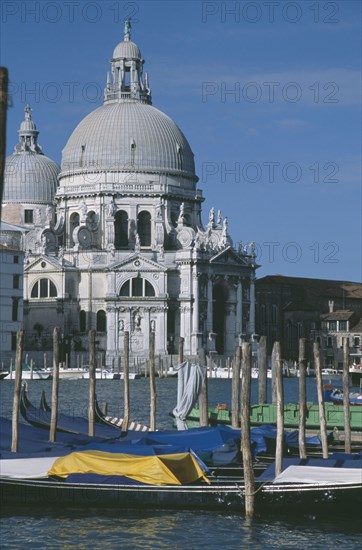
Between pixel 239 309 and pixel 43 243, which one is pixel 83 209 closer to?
pixel 43 243

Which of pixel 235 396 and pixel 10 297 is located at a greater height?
pixel 10 297

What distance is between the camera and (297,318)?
83.4 meters

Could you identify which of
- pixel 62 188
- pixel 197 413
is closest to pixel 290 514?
pixel 197 413

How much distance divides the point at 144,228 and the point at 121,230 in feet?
4.43

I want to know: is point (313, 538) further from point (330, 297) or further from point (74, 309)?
point (330, 297)

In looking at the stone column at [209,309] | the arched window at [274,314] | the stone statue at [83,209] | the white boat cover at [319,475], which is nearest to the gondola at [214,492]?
the white boat cover at [319,475]

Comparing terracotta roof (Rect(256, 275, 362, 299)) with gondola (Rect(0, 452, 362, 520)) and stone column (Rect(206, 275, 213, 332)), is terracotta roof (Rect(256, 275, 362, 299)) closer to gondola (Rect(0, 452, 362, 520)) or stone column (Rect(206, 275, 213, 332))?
stone column (Rect(206, 275, 213, 332))

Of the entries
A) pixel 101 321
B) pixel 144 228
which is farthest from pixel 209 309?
pixel 144 228

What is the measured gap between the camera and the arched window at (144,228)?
75.8 metres

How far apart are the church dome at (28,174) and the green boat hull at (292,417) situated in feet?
172

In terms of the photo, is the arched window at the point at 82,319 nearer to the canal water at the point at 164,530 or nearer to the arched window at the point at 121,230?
the arched window at the point at 121,230

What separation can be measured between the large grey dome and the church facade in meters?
0.06

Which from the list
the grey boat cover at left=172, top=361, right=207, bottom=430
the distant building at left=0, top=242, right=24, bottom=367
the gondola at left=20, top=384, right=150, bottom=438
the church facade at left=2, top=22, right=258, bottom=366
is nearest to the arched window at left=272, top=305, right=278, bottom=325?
the church facade at left=2, top=22, right=258, bottom=366

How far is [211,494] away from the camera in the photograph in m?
18.5
